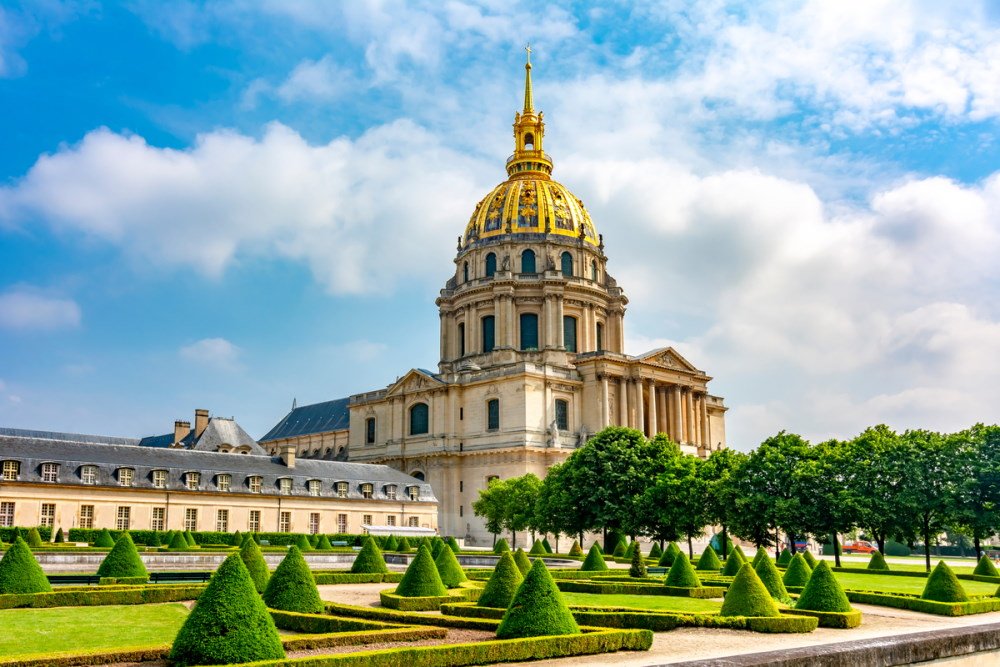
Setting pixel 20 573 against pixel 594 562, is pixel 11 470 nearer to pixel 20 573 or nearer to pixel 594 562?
pixel 20 573

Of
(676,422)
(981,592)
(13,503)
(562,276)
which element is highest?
(562,276)

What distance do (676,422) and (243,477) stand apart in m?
36.8

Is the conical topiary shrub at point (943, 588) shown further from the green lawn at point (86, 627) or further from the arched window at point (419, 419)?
the arched window at point (419, 419)

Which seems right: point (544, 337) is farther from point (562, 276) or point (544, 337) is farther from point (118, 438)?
point (118, 438)

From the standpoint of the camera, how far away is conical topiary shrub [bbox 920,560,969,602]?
79.5 ft

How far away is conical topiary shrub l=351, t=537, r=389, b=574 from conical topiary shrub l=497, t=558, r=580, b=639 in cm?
1758

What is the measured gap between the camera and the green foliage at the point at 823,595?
2089 cm

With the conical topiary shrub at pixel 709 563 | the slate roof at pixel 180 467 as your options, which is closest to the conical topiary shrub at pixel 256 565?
the conical topiary shrub at pixel 709 563

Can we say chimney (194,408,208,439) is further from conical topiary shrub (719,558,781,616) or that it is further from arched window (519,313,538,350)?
conical topiary shrub (719,558,781,616)

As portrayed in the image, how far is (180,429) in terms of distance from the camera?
273ft

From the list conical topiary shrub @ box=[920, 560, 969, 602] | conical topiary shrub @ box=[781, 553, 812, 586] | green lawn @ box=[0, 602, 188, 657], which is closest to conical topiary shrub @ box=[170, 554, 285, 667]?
green lawn @ box=[0, 602, 188, 657]

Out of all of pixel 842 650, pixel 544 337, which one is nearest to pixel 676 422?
pixel 544 337

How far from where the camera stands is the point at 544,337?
81.7 meters

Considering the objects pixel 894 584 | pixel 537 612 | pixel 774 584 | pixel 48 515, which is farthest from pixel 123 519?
pixel 537 612
